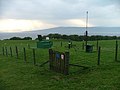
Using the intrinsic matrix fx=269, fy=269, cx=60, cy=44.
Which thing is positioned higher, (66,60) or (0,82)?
(66,60)

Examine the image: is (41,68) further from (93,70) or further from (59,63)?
(93,70)

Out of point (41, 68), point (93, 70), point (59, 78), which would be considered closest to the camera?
point (59, 78)

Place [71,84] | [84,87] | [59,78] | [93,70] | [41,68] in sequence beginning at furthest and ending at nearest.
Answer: [41,68] → [93,70] → [59,78] → [71,84] → [84,87]

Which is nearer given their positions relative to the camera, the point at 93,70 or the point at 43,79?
the point at 43,79

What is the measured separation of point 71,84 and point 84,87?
34.1 inches

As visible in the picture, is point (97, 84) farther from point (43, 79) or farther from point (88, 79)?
point (43, 79)

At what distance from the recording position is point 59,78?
12.8 metres

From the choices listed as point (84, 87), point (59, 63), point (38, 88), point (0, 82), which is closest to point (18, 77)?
point (0, 82)

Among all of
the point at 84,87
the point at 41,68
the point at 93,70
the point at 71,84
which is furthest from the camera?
the point at 41,68

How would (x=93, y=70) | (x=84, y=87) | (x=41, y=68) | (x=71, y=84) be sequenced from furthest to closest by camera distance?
(x=41, y=68)
(x=93, y=70)
(x=71, y=84)
(x=84, y=87)

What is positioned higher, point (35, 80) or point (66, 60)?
point (66, 60)

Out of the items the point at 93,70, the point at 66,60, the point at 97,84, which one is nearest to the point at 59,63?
the point at 66,60

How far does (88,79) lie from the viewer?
1209 centimetres

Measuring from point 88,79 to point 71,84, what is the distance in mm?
1061
